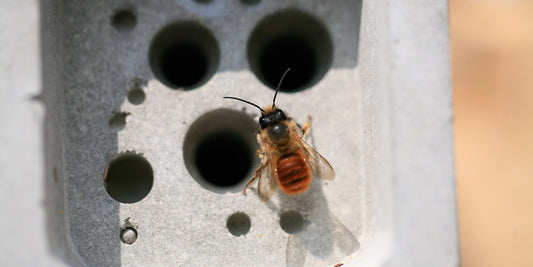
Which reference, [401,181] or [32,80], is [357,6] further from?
[32,80]

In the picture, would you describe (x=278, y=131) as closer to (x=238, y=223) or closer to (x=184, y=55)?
(x=238, y=223)

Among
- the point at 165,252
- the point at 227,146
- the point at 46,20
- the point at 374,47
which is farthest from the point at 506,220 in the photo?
the point at 46,20

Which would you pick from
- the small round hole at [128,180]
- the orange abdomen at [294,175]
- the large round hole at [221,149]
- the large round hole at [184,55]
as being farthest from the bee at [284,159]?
the small round hole at [128,180]

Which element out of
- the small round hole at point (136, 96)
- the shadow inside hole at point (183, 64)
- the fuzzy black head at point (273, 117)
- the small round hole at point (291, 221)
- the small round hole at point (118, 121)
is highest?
the shadow inside hole at point (183, 64)

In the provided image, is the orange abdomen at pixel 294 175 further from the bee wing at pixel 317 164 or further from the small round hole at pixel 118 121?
the small round hole at pixel 118 121

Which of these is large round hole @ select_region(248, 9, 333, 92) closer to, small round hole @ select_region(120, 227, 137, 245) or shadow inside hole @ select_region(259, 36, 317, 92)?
shadow inside hole @ select_region(259, 36, 317, 92)

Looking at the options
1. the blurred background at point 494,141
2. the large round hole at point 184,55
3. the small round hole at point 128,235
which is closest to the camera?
the small round hole at point 128,235
